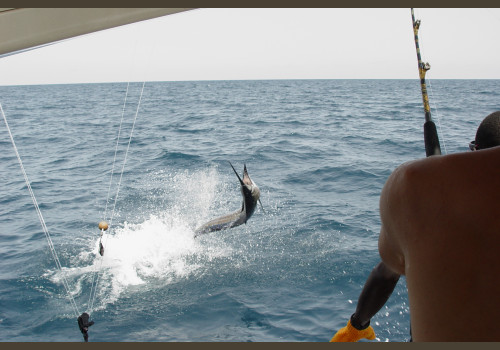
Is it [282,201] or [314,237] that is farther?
[282,201]

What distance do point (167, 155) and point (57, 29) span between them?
15477mm

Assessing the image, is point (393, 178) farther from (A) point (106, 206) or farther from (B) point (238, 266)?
(A) point (106, 206)

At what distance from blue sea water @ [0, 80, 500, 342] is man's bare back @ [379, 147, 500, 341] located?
3344 millimetres

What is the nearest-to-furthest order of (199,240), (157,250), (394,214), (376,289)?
1. (394,214)
2. (376,289)
3. (157,250)
4. (199,240)

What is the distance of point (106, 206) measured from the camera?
10969mm

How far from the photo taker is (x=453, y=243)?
0.99 metres

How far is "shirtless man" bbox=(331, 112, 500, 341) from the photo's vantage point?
3.18 ft

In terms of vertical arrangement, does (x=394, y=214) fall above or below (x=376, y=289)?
above

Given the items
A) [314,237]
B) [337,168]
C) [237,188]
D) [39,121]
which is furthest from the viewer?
[39,121]

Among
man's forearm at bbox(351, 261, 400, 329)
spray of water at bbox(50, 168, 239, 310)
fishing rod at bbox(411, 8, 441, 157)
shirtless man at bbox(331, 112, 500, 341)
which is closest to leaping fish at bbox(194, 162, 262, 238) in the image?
fishing rod at bbox(411, 8, 441, 157)

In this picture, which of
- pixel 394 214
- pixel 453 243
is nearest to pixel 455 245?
pixel 453 243

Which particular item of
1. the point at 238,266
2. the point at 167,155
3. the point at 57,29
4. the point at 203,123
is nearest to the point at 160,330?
the point at 238,266

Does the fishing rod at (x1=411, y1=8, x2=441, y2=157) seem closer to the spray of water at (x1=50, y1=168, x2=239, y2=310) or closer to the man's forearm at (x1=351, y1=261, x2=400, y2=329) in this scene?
the man's forearm at (x1=351, y1=261, x2=400, y2=329)

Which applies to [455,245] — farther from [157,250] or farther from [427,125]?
[157,250]
